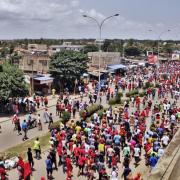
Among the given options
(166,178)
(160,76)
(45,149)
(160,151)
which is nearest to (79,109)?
(45,149)

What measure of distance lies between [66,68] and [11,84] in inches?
525

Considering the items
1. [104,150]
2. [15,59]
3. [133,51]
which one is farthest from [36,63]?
[133,51]

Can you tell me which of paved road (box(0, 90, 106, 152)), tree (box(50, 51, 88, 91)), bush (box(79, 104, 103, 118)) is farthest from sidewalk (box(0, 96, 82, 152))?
tree (box(50, 51, 88, 91))

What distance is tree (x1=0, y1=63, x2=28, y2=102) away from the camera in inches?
1283

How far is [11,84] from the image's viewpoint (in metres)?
33.0

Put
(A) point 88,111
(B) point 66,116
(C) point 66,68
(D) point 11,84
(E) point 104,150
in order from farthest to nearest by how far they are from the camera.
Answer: (C) point 66,68
(D) point 11,84
(A) point 88,111
(B) point 66,116
(E) point 104,150

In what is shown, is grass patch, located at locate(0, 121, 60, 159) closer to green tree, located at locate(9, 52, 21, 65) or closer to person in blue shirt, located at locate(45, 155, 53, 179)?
person in blue shirt, located at locate(45, 155, 53, 179)

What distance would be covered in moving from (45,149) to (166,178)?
8.93m

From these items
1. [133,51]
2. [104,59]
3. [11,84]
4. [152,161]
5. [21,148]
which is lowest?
[21,148]

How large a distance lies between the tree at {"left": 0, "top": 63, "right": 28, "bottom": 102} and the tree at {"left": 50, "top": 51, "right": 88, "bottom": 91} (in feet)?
38.0

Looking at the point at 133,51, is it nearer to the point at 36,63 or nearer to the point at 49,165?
the point at 36,63

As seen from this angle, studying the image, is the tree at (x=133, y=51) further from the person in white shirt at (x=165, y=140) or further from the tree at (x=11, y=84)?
the person in white shirt at (x=165, y=140)

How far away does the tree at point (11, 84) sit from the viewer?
32594 millimetres

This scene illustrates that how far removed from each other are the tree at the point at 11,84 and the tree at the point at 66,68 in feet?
38.0
